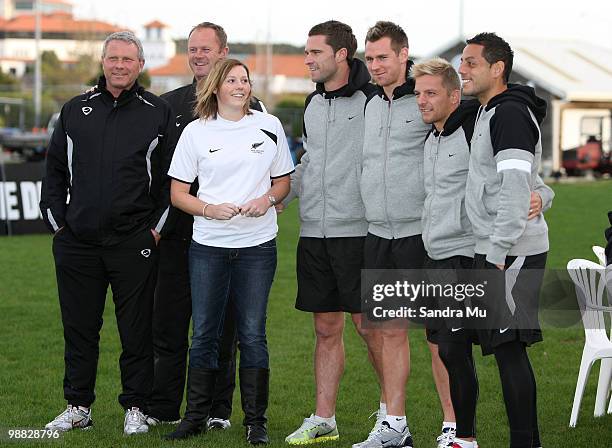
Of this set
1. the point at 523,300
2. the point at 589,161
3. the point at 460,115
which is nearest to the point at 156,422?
the point at 523,300

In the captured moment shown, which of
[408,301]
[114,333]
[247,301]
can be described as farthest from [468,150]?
[114,333]

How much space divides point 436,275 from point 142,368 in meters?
1.83

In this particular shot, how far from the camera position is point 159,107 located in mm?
6023

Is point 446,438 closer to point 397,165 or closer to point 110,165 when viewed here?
point 397,165

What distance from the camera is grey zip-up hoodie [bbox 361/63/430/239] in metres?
5.52

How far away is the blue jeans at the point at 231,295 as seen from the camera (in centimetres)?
567

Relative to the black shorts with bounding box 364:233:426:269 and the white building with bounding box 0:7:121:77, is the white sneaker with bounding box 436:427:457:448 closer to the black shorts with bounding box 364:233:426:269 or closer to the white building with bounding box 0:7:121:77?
the black shorts with bounding box 364:233:426:269

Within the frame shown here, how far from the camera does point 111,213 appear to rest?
5.88 m

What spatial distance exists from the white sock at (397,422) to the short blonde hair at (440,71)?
1719 millimetres

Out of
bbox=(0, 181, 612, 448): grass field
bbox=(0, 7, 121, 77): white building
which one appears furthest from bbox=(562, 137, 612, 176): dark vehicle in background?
bbox=(0, 7, 121, 77): white building

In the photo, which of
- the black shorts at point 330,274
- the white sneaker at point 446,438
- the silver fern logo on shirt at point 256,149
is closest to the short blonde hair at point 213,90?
the silver fern logo on shirt at point 256,149

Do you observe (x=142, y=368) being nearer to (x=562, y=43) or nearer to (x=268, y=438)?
(x=268, y=438)

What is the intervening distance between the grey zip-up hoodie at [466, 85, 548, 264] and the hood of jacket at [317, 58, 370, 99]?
95 cm

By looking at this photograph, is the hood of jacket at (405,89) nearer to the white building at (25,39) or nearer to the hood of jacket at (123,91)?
the hood of jacket at (123,91)
